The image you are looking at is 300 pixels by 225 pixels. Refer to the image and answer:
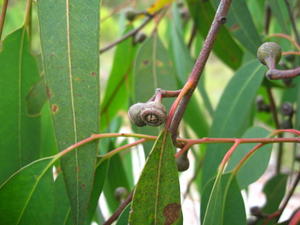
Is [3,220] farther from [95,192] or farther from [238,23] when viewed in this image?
[238,23]

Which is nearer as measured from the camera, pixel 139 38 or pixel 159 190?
pixel 159 190

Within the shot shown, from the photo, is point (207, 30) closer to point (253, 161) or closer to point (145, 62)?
point (145, 62)

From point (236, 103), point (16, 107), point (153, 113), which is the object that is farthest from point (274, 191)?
point (153, 113)

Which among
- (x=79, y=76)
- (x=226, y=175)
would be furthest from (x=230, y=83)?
(x=79, y=76)

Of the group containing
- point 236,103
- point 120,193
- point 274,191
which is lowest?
point 274,191

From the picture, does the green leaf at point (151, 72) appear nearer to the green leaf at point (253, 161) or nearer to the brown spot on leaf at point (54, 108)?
the green leaf at point (253, 161)
